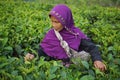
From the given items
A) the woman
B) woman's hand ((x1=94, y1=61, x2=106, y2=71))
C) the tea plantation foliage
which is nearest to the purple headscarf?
the woman

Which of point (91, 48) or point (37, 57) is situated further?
point (91, 48)

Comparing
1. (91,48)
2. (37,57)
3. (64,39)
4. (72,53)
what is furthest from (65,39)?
(37,57)

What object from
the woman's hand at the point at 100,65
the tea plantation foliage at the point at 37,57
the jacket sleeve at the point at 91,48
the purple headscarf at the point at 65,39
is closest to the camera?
the tea plantation foliage at the point at 37,57

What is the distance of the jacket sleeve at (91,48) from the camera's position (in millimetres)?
2918

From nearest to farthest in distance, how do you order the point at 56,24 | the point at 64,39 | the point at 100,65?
the point at 100,65
the point at 56,24
the point at 64,39

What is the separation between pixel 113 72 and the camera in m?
2.59

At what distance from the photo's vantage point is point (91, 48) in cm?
306

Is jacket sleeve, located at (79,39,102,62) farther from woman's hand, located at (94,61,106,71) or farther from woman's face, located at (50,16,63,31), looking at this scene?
woman's face, located at (50,16,63,31)

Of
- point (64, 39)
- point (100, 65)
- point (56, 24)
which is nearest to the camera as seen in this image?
point (100, 65)

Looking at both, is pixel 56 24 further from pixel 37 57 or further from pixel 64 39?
pixel 37 57

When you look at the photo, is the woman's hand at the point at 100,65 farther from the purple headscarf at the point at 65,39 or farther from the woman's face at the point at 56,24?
the woman's face at the point at 56,24

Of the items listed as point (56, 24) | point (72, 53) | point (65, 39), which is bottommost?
point (72, 53)

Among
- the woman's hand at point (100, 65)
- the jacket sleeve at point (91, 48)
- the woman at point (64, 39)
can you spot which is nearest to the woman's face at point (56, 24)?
the woman at point (64, 39)

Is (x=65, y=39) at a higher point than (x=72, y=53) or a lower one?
higher
